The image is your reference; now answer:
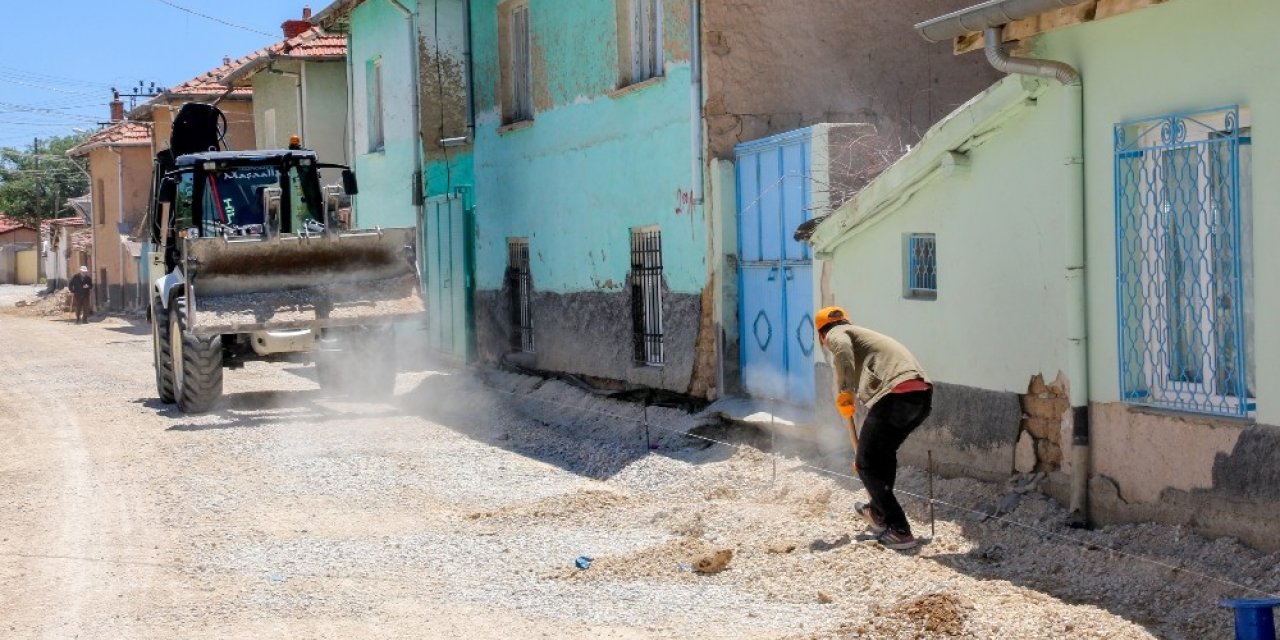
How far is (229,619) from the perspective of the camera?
300 inches

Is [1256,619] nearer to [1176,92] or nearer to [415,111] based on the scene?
[1176,92]

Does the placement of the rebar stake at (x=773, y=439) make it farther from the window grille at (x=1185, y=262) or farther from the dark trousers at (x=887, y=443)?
the window grille at (x=1185, y=262)

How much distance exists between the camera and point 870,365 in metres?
9.05

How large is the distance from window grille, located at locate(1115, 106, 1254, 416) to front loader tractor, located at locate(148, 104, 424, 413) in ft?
32.1

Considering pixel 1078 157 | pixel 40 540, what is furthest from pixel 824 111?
pixel 40 540

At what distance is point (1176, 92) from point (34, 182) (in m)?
87.4

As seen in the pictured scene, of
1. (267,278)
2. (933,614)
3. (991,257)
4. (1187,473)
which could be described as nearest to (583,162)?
(267,278)

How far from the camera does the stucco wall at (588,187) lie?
14.6 m

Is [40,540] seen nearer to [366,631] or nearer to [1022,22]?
[366,631]

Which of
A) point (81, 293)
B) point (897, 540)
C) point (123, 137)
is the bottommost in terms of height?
point (897, 540)

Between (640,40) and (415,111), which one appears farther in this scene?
(415,111)

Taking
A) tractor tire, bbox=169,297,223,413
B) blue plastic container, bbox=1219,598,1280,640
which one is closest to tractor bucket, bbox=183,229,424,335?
tractor tire, bbox=169,297,223,413

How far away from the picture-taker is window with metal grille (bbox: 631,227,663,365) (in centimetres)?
1560

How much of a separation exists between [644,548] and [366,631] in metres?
2.46
